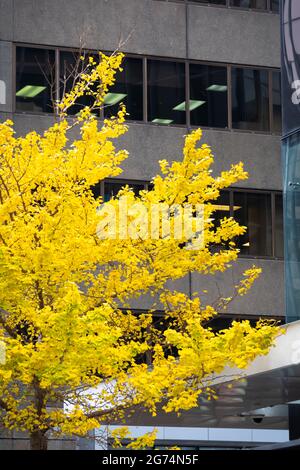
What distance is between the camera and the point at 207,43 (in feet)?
123

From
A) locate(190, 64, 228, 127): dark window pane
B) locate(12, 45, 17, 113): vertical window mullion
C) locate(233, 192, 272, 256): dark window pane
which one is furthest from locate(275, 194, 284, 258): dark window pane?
locate(12, 45, 17, 113): vertical window mullion

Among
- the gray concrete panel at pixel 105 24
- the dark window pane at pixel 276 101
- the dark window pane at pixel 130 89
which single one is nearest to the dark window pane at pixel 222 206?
the dark window pane at pixel 276 101

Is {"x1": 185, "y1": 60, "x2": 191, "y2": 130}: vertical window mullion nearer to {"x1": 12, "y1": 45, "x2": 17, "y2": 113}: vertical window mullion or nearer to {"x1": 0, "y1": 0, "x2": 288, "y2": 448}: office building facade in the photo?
{"x1": 0, "y1": 0, "x2": 288, "y2": 448}: office building facade

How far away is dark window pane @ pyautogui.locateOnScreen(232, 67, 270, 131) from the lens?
37.7 meters

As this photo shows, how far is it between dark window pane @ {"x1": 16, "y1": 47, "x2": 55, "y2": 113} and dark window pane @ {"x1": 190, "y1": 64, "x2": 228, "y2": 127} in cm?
458

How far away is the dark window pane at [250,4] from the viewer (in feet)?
125

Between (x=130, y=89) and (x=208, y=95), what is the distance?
262cm

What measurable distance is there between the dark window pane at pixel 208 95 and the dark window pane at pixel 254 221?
2.40m

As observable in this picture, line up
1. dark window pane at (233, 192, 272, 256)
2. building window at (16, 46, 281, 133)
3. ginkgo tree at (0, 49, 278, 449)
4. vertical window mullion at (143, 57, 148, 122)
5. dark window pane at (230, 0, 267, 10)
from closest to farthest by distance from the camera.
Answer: ginkgo tree at (0, 49, 278, 449) < building window at (16, 46, 281, 133) < vertical window mullion at (143, 57, 148, 122) < dark window pane at (233, 192, 272, 256) < dark window pane at (230, 0, 267, 10)

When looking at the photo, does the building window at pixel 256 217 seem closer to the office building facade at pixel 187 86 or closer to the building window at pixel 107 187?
the office building facade at pixel 187 86

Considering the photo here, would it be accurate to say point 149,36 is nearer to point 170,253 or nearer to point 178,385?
point 170,253

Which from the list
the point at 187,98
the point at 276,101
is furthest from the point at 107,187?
the point at 276,101

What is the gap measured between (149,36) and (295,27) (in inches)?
Result: 449
